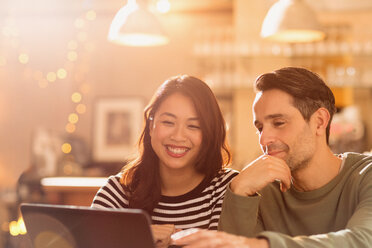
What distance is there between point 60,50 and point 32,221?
6296mm

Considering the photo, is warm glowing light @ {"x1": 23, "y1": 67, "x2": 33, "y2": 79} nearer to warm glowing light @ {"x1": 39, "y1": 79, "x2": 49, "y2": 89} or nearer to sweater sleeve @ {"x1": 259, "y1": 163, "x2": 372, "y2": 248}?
warm glowing light @ {"x1": 39, "y1": 79, "x2": 49, "y2": 89}

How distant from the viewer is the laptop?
99cm

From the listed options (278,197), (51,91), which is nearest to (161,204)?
(278,197)

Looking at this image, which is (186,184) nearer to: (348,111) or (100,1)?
(348,111)

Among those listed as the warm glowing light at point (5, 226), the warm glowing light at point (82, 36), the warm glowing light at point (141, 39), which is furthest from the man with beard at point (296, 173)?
the warm glowing light at point (82, 36)

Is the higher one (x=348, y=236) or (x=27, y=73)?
(x=27, y=73)

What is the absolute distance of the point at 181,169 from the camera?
1942 mm

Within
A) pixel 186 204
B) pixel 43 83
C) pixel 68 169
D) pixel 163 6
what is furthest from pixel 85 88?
pixel 186 204

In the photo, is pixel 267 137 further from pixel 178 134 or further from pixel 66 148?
pixel 66 148

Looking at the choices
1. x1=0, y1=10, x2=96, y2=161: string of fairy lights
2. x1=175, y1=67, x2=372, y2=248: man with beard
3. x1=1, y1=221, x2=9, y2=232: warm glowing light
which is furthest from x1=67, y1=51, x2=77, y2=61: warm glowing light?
x1=175, y1=67, x2=372, y2=248: man with beard

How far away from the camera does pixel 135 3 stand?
11.4 ft

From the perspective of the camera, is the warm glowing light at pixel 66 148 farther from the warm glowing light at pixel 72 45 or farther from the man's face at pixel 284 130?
the man's face at pixel 284 130

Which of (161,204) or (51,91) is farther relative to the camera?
(51,91)

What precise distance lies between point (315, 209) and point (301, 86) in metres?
0.35
